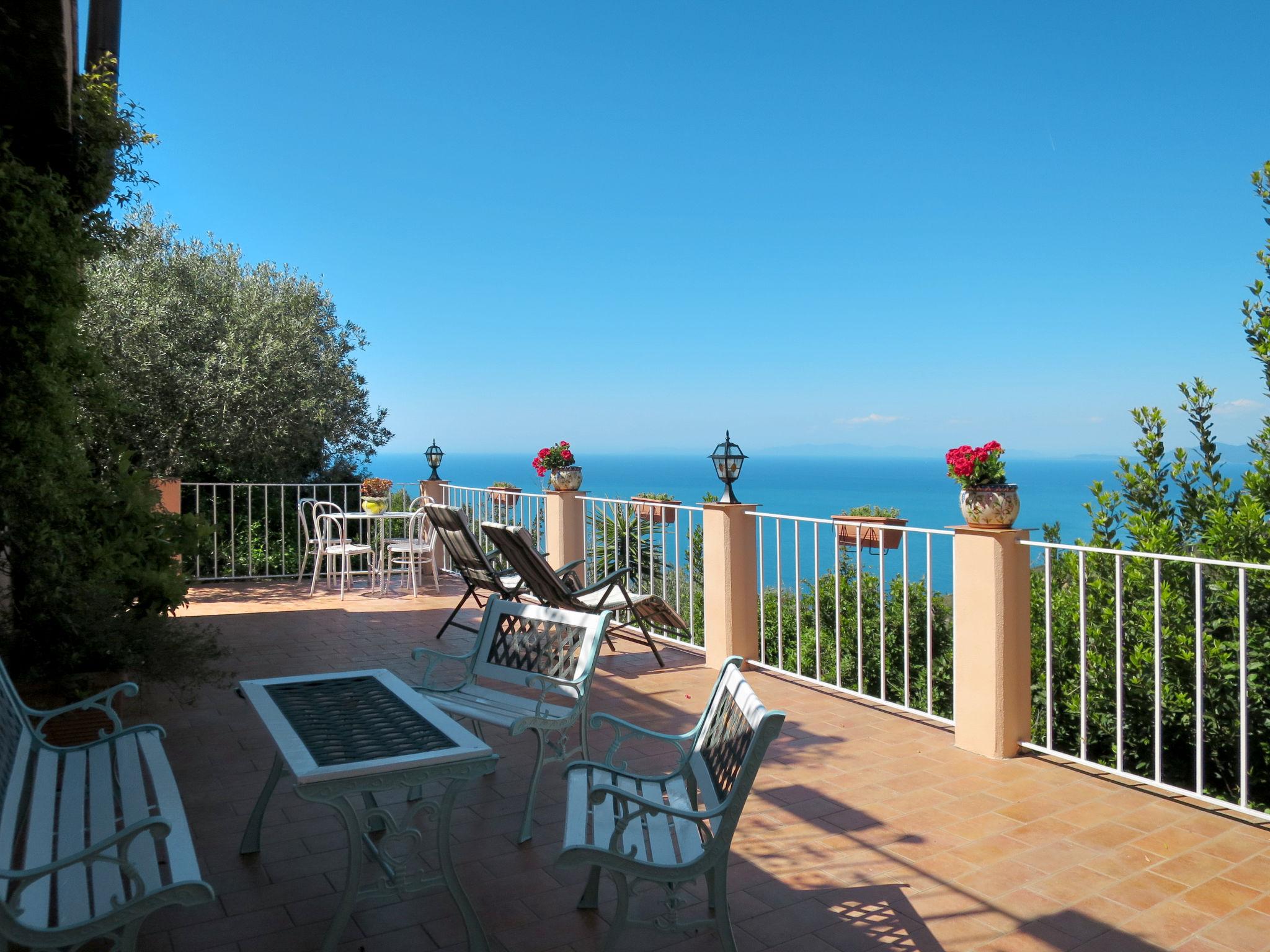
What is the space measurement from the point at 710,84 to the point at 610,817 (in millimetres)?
23686

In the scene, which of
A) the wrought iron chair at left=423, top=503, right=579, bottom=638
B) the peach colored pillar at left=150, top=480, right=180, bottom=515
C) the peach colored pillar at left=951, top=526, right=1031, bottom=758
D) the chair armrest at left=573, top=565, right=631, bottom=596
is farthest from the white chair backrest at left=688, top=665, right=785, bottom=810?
the peach colored pillar at left=150, top=480, right=180, bottom=515

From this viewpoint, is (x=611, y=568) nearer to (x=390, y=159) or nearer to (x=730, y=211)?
(x=390, y=159)

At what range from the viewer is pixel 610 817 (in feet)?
7.04

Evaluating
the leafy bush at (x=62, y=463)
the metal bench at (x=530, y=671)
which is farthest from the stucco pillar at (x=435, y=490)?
the metal bench at (x=530, y=671)

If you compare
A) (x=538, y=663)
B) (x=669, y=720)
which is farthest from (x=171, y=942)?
(x=669, y=720)

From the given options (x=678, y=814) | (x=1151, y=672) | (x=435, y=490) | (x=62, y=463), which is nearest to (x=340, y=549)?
(x=435, y=490)

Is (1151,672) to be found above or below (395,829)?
below

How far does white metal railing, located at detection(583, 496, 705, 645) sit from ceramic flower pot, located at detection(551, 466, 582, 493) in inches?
7.7

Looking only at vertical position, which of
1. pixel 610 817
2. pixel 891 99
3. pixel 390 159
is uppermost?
pixel 891 99

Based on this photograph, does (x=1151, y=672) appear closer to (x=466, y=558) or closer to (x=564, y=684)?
(x=564, y=684)

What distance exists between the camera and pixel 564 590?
5203 millimetres

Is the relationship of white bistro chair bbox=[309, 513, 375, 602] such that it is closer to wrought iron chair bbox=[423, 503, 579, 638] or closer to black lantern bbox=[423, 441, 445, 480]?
black lantern bbox=[423, 441, 445, 480]

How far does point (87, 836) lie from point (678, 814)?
4.53 feet

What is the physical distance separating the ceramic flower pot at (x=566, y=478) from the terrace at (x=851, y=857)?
9.59 ft
